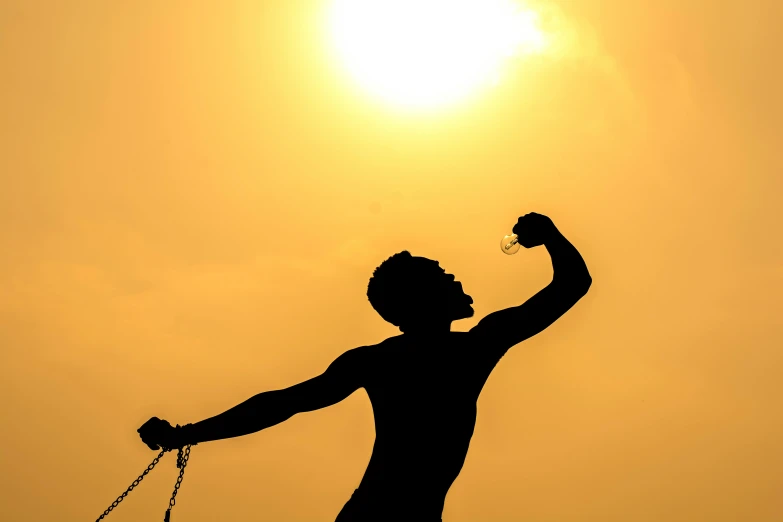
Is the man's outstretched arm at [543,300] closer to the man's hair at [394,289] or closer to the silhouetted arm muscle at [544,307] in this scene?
the silhouetted arm muscle at [544,307]

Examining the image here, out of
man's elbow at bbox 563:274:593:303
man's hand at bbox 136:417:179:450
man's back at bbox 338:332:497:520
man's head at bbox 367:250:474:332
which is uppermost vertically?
man's head at bbox 367:250:474:332

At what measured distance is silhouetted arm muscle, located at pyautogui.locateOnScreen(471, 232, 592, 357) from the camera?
4.62 meters

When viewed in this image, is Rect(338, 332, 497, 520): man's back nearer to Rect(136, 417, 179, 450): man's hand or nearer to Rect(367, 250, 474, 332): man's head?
Rect(367, 250, 474, 332): man's head

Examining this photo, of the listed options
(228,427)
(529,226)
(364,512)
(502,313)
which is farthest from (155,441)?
(529,226)

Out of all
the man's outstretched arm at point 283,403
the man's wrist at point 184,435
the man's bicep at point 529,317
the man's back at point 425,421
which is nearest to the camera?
the man's bicep at point 529,317

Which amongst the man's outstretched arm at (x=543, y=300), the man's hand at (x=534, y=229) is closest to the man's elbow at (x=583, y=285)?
the man's outstretched arm at (x=543, y=300)

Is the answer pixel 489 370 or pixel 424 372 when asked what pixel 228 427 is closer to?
pixel 424 372

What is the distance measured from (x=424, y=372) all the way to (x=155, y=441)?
149 centimetres

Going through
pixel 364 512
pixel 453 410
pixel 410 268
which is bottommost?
pixel 364 512

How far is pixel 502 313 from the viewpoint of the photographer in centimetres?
471

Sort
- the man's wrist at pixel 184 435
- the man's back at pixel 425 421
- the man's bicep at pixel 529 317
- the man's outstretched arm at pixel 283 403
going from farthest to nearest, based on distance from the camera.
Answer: the man's wrist at pixel 184 435 < the man's outstretched arm at pixel 283 403 < the man's back at pixel 425 421 < the man's bicep at pixel 529 317

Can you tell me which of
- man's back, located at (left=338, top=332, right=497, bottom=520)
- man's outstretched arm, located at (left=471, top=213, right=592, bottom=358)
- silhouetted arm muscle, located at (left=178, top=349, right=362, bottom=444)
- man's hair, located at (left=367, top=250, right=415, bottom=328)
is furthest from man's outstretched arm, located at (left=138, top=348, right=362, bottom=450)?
man's outstretched arm, located at (left=471, top=213, right=592, bottom=358)

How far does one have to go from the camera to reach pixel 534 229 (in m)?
4.83

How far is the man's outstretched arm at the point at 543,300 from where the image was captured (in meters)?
4.62
